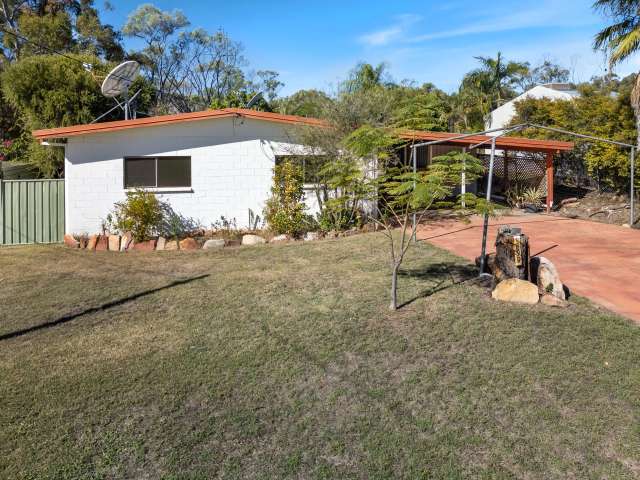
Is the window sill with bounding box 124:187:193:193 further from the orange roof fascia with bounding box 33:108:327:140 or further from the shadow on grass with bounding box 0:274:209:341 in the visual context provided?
the shadow on grass with bounding box 0:274:209:341

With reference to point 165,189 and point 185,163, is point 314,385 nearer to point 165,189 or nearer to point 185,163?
point 165,189

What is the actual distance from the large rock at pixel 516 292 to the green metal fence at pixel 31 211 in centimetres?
1112

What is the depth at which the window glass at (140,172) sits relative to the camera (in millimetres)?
12688

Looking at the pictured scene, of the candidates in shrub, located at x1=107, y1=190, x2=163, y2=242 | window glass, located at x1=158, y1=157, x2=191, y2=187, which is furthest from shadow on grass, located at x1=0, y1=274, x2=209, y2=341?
window glass, located at x1=158, y1=157, x2=191, y2=187

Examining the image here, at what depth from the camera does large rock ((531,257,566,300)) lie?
6.41 metres

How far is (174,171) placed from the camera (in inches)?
504

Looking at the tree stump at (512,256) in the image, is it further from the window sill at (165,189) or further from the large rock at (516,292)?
the window sill at (165,189)

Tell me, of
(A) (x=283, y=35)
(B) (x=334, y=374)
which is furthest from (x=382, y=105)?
(A) (x=283, y=35)

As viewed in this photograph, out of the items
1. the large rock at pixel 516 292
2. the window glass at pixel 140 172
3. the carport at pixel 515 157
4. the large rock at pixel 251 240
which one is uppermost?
the carport at pixel 515 157

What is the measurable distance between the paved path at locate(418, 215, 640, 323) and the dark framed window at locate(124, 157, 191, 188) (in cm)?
639

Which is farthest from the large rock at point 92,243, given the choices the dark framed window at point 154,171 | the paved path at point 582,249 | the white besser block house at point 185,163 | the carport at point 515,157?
the carport at point 515,157

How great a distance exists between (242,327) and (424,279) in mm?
3097

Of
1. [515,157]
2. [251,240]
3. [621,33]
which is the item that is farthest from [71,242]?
[621,33]

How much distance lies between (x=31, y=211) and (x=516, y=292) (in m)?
11.9
